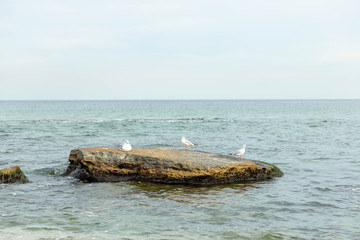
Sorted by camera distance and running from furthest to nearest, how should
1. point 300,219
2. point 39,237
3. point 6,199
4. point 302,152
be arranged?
point 302,152 → point 6,199 → point 300,219 → point 39,237

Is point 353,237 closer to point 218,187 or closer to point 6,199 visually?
point 218,187

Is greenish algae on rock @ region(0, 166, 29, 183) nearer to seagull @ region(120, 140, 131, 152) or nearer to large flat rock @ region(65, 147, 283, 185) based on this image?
large flat rock @ region(65, 147, 283, 185)

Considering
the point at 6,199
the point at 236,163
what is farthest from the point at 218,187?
the point at 6,199

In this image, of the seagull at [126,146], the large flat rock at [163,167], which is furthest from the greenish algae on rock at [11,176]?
the seagull at [126,146]

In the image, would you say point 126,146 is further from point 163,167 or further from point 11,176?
point 11,176

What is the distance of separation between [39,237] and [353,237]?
21.1 feet

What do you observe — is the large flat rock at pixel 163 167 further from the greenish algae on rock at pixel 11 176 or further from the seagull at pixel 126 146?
the greenish algae on rock at pixel 11 176

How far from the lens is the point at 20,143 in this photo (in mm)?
23703

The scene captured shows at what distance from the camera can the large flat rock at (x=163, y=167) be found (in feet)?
38.2

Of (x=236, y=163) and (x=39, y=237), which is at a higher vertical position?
(x=236, y=163)

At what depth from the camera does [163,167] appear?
11.8m

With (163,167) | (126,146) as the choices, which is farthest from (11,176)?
(163,167)

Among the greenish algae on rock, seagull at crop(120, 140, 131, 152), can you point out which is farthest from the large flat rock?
the greenish algae on rock

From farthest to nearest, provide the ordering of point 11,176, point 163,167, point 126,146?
point 126,146 < point 11,176 < point 163,167
